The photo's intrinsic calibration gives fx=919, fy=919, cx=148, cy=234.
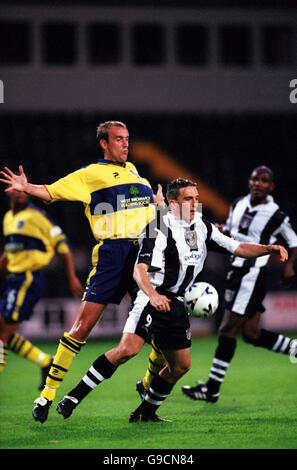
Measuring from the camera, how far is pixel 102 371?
259 inches

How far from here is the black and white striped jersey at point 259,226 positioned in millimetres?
8586

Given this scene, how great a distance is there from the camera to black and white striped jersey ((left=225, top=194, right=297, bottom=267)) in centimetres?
859

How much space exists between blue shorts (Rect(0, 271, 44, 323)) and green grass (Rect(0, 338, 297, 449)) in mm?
756

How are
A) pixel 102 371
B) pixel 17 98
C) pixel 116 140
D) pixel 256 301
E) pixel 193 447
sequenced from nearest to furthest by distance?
pixel 193 447
pixel 102 371
pixel 116 140
pixel 256 301
pixel 17 98

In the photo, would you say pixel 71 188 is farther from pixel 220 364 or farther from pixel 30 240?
pixel 30 240

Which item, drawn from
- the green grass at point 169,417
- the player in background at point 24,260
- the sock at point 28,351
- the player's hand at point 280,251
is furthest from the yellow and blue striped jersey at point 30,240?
the player's hand at point 280,251

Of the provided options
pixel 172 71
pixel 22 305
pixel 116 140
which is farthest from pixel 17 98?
pixel 116 140

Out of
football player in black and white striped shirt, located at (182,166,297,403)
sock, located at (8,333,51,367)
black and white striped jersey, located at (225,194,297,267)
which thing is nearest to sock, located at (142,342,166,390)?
football player in black and white striped shirt, located at (182,166,297,403)

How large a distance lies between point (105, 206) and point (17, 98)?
55.6 feet

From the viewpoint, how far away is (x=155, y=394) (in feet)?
21.9

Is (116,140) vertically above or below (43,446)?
above

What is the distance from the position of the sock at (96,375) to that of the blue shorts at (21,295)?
2.74 meters

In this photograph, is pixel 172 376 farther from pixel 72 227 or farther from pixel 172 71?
pixel 172 71

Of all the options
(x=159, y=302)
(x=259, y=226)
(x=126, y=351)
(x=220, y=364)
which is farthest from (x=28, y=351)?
(x=159, y=302)
